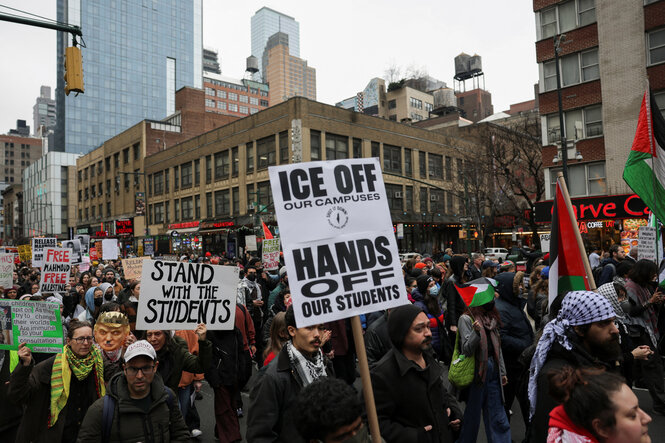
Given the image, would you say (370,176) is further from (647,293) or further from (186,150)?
(186,150)

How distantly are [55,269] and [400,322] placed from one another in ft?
31.1

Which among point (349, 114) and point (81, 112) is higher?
point (81, 112)

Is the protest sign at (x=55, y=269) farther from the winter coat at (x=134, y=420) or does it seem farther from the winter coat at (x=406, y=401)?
the winter coat at (x=406, y=401)

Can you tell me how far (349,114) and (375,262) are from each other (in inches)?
1400

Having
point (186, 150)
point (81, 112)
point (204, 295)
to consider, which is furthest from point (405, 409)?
point (81, 112)

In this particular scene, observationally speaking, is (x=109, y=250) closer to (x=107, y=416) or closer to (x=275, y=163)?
(x=107, y=416)

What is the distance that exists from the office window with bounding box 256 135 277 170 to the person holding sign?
32.4 meters

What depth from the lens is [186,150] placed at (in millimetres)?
45906

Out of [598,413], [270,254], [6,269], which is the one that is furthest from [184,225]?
[598,413]

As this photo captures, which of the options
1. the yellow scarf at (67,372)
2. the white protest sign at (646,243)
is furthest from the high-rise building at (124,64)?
the yellow scarf at (67,372)

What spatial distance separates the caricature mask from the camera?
14.4 ft

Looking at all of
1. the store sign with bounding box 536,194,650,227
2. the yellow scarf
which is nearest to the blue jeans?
the yellow scarf

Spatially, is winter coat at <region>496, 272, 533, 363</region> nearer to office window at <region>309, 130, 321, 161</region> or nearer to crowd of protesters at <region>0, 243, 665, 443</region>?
crowd of protesters at <region>0, 243, 665, 443</region>

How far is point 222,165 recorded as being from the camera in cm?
4166
